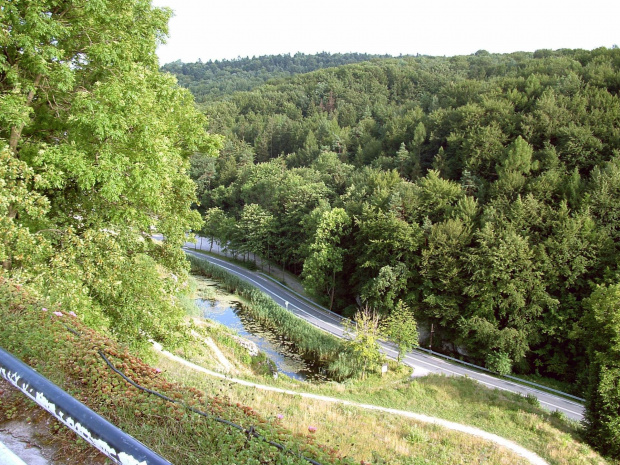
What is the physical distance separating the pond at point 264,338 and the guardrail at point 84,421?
24.7 metres

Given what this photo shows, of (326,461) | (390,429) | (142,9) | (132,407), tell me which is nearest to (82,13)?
(142,9)

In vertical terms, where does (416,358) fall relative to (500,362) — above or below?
below

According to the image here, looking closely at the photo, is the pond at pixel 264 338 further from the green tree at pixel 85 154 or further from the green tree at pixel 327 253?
the green tree at pixel 85 154

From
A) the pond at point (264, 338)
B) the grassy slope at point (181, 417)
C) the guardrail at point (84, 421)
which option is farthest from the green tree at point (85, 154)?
the pond at point (264, 338)

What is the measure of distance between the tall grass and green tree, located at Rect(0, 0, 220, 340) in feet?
71.9

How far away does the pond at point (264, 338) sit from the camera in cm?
2700

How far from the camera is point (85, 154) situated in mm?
7902

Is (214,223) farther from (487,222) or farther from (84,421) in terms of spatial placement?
(84,421)

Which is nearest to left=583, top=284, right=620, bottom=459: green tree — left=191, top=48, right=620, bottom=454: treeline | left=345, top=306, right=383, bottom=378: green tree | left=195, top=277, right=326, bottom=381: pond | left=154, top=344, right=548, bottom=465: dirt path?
left=191, top=48, right=620, bottom=454: treeline

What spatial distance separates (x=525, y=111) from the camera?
46.5m

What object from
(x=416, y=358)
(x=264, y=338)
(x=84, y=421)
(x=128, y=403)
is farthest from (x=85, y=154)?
(x=416, y=358)

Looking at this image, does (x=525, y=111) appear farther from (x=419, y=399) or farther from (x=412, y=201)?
(x=419, y=399)

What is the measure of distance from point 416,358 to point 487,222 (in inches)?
494

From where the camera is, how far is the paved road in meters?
26.2
